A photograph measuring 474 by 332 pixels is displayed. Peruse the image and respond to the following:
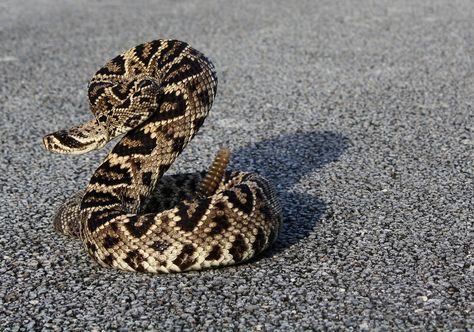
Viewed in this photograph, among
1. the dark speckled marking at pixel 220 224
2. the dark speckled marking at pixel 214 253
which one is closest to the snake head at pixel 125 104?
the dark speckled marking at pixel 220 224

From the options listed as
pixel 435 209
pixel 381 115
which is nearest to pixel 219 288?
pixel 435 209

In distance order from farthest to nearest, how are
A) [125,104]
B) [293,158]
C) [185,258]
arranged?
[293,158]
[125,104]
[185,258]

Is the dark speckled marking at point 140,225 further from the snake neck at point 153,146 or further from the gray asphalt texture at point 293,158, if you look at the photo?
the snake neck at point 153,146

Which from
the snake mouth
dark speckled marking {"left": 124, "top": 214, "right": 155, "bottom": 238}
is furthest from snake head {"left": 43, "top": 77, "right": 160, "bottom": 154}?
dark speckled marking {"left": 124, "top": 214, "right": 155, "bottom": 238}

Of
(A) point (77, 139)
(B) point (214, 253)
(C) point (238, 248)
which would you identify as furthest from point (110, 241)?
(A) point (77, 139)

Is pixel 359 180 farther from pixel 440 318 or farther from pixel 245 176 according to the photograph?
pixel 440 318

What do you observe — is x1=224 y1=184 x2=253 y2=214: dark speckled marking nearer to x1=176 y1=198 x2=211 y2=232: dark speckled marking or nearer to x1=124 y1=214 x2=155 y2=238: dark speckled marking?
x1=176 y1=198 x2=211 y2=232: dark speckled marking

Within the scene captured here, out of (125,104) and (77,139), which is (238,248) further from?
(77,139)
